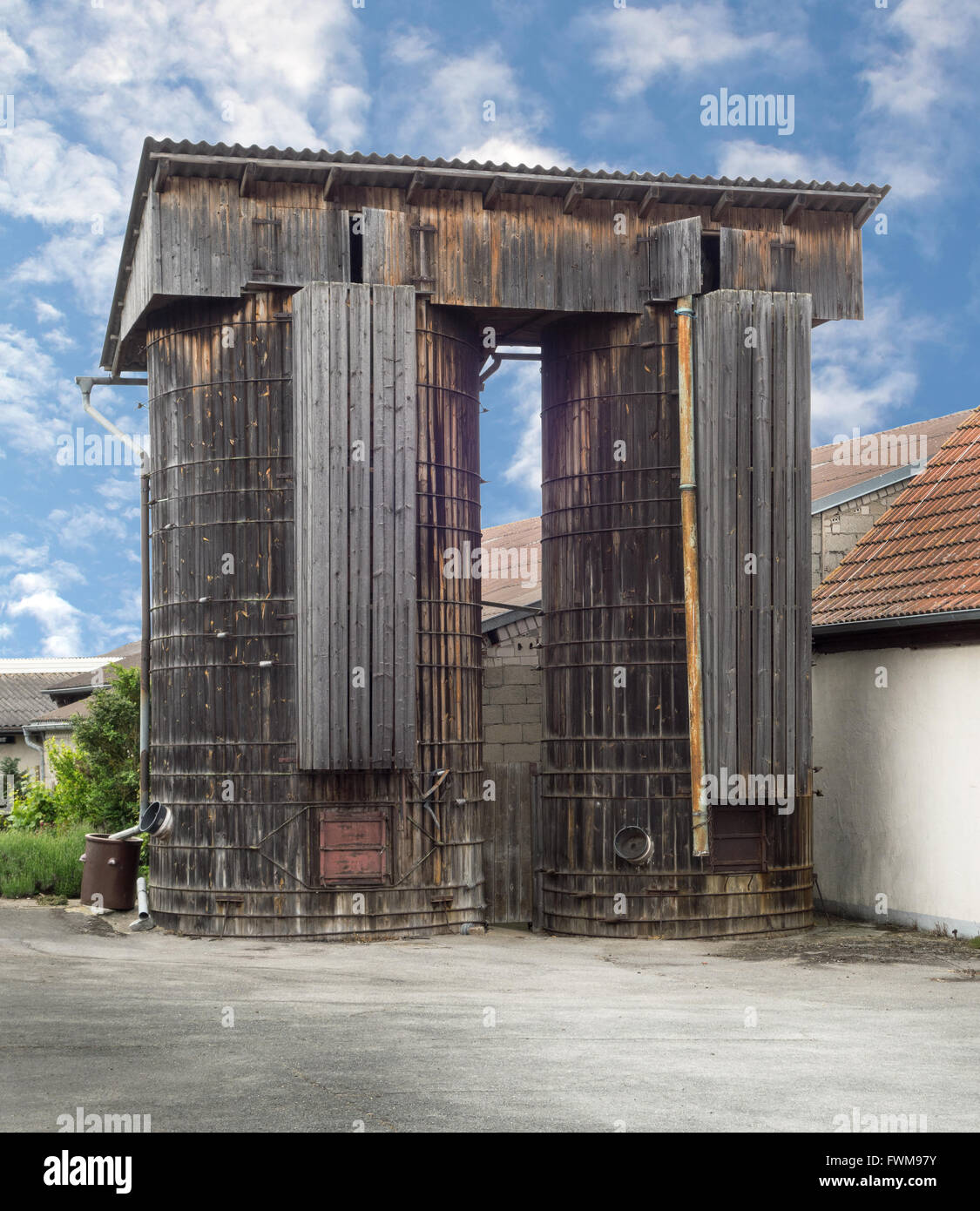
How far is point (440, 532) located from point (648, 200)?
520 centimetres

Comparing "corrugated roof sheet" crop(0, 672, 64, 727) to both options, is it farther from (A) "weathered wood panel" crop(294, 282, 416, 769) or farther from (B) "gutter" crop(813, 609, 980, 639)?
(B) "gutter" crop(813, 609, 980, 639)

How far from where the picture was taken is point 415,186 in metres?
18.2

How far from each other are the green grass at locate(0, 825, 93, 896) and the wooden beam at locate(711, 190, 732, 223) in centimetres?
1360

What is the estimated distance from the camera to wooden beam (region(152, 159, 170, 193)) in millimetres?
17688

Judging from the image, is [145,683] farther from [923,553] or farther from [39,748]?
[39,748]

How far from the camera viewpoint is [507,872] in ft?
67.8

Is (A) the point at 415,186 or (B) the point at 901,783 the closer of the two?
(A) the point at 415,186

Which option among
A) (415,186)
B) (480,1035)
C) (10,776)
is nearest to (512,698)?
(415,186)

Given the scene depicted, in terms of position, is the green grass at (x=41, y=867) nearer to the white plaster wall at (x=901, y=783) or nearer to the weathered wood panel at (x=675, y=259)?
the white plaster wall at (x=901, y=783)

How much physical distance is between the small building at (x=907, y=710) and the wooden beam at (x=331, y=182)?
349 inches

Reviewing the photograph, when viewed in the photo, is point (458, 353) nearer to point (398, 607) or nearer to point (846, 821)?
point (398, 607)

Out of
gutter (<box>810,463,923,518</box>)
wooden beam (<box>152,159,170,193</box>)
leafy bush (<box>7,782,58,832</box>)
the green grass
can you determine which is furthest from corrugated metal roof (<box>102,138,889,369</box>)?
leafy bush (<box>7,782,58,832</box>)
